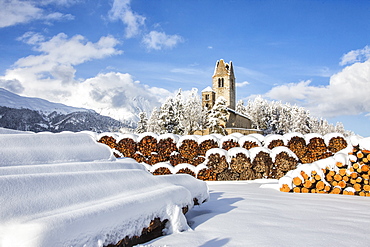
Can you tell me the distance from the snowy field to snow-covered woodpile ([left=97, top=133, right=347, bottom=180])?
12.4 feet

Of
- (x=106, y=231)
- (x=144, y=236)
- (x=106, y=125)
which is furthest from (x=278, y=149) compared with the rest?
(x=106, y=125)

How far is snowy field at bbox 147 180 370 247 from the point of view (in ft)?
7.88

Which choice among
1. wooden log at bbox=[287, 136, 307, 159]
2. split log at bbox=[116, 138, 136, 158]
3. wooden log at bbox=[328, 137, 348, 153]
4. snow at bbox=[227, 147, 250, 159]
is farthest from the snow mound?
wooden log at bbox=[328, 137, 348, 153]

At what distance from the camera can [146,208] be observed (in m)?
2.24

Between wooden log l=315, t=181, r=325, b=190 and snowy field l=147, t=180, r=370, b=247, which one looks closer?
snowy field l=147, t=180, r=370, b=247

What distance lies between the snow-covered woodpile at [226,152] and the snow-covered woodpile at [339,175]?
2.12m

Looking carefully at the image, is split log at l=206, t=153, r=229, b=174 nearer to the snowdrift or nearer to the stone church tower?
the snowdrift

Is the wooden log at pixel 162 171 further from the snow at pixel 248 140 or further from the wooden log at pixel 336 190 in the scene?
the wooden log at pixel 336 190

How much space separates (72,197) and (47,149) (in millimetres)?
908

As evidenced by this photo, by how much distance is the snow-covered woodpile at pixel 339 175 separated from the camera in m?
5.78

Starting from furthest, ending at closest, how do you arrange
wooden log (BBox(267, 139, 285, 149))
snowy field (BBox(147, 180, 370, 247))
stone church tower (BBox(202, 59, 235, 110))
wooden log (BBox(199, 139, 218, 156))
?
stone church tower (BBox(202, 59, 235, 110)) < wooden log (BBox(199, 139, 218, 156)) < wooden log (BBox(267, 139, 285, 149)) < snowy field (BBox(147, 180, 370, 247))

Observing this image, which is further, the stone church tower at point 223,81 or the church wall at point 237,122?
the stone church tower at point 223,81

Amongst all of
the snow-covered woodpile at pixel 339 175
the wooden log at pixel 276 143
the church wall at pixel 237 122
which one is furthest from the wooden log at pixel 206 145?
the church wall at pixel 237 122

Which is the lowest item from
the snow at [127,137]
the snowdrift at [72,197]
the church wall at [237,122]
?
the snowdrift at [72,197]
